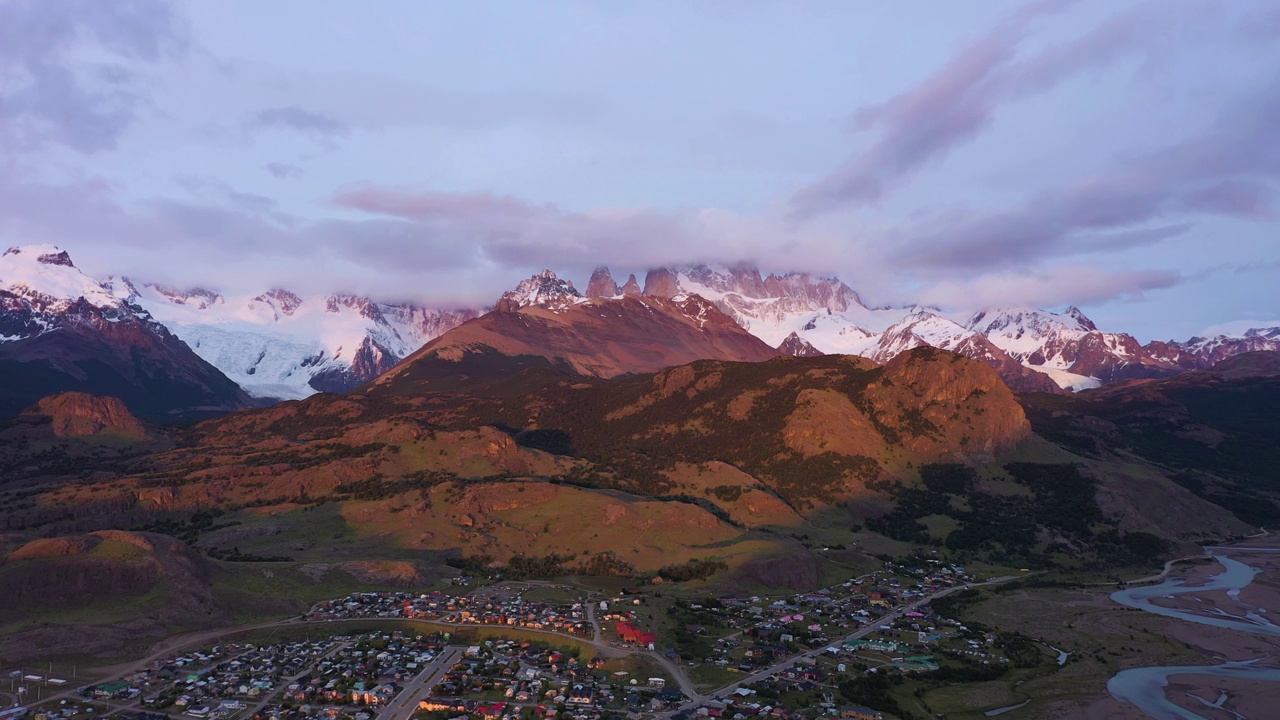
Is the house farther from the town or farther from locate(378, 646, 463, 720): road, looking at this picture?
locate(378, 646, 463, 720): road

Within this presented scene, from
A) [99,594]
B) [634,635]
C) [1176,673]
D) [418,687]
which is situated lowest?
[1176,673]

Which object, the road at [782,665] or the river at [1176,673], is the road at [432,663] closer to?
the road at [782,665]

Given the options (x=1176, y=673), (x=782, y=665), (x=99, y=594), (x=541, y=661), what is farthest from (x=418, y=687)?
(x=1176, y=673)

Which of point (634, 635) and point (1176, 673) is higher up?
point (634, 635)

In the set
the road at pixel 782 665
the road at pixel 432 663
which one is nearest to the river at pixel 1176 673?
the road at pixel 782 665

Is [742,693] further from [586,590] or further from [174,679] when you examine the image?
[174,679]

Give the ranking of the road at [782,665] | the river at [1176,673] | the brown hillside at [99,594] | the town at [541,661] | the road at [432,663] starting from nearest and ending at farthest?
the town at [541,661], the road at [432,663], the road at [782,665], the river at [1176,673], the brown hillside at [99,594]

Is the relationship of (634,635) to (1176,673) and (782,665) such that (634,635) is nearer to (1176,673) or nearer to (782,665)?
(782,665)

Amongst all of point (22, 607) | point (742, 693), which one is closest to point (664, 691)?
point (742, 693)
